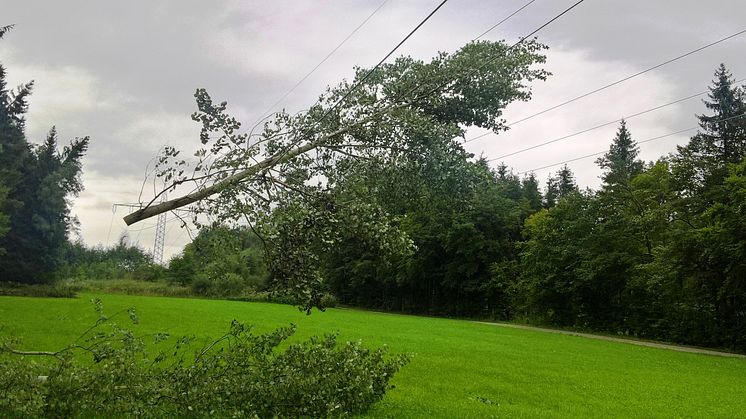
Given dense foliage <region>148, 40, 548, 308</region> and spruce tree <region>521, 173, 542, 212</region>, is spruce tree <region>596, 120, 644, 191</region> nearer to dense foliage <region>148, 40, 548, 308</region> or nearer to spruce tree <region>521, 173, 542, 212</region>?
spruce tree <region>521, 173, 542, 212</region>

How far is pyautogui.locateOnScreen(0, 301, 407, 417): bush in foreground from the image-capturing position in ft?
17.4

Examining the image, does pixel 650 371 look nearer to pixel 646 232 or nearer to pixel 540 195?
pixel 646 232

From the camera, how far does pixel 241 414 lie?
18.7 feet

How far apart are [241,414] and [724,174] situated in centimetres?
2806

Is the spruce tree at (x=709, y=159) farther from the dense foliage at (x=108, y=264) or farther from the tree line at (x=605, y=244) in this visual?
the dense foliage at (x=108, y=264)

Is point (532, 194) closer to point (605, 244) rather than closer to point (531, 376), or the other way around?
point (605, 244)

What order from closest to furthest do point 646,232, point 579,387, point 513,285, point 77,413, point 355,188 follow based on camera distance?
point 77,413 < point 355,188 < point 579,387 < point 646,232 < point 513,285

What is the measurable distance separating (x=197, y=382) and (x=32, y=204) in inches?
1935

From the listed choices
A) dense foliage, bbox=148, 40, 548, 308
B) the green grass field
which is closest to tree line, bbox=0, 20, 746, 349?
dense foliage, bbox=148, 40, 548, 308

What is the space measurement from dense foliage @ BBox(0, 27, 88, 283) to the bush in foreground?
4556cm

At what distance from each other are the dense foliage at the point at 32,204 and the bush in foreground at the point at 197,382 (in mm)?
45563

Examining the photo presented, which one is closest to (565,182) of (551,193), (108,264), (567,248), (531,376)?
(551,193)

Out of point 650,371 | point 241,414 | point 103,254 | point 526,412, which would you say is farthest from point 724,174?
point 103,254

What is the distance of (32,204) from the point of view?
1812 inches
